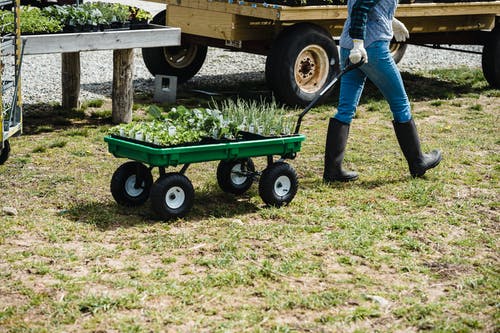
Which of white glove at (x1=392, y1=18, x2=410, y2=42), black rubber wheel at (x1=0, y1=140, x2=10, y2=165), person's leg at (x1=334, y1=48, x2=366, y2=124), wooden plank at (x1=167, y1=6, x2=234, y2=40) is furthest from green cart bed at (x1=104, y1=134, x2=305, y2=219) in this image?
wooden plank at (x1=167, y1=6, x2=234, y2=40)

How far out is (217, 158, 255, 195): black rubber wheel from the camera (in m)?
6.35

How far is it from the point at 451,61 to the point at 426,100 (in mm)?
3698

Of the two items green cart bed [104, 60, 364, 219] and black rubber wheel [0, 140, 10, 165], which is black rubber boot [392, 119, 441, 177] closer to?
green cart bed [104, 60, 364, 219]

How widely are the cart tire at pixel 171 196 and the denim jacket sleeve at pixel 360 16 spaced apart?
1704mm

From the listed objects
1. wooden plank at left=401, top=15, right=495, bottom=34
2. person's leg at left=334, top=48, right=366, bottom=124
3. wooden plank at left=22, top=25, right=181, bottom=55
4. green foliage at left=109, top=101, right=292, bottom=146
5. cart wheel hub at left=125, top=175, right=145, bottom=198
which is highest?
wooden plank at left=401, top=15, right=495, bottom=34

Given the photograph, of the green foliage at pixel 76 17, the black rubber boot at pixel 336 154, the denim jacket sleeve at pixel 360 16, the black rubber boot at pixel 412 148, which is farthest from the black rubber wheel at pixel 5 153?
the black rubber boot at pixel 412 148

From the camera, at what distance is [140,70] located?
39.5 ft

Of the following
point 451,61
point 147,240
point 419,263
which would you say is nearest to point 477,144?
point 419,263

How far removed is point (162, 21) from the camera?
10.8 meters

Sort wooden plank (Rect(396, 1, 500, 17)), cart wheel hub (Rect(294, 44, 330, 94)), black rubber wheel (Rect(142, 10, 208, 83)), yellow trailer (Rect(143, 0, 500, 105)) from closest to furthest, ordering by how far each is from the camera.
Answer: yellow trailer (Rect(143, 0, 500, 105)) → cart wheel hub (Rect(294, 44, 330, 94)) → wooden plank (Rect(396, 1, 500, 17)) → black rubber wheel (Rect(142, 10, 208, 83))

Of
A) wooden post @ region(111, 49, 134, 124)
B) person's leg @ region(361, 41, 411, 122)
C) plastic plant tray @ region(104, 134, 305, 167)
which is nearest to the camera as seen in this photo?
plastic plant tray @ region(104, 134, 305, 167)

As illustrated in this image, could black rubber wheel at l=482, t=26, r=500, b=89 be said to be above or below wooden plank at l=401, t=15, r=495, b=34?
below

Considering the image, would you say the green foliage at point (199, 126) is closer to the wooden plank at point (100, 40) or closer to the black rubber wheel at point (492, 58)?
the wooden plank at point (100, 40)

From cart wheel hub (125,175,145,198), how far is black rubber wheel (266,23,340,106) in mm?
3811
